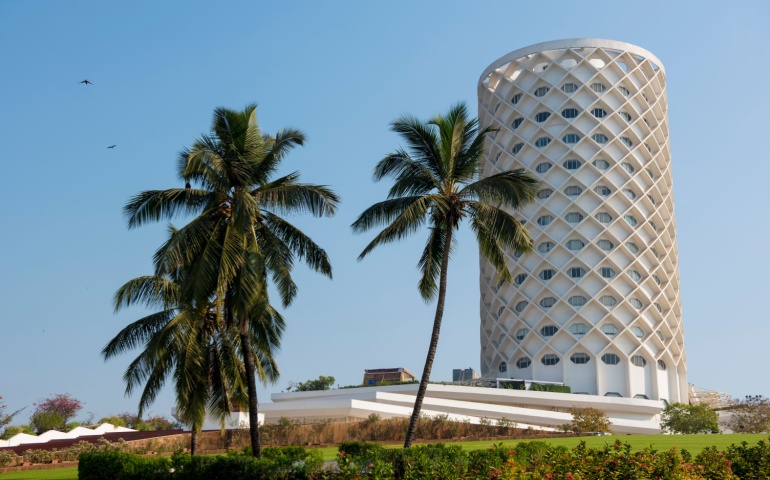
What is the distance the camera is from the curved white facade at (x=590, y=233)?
240 ft

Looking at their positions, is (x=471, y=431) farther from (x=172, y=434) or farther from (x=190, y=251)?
(x=190, y=251)

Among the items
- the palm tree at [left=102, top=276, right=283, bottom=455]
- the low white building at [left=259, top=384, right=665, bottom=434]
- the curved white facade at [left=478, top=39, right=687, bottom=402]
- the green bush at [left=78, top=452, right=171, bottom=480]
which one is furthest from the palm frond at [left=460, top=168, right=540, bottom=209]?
the curved white facade at [left=478, top=39, right=687, bottom=402]

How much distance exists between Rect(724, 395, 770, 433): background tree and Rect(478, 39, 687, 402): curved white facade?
13.8m

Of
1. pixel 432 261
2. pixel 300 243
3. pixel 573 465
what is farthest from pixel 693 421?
pixel 573 465

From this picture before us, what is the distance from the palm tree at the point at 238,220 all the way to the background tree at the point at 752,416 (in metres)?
41.3

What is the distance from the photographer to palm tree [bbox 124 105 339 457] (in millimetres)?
22641

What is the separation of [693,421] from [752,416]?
373 cm

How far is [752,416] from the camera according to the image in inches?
2253

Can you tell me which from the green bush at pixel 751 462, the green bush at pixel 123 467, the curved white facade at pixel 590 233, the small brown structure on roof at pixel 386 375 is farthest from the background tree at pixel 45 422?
the green bush at pixel 751 462

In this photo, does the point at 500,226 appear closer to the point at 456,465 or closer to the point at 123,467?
the point at 456,465

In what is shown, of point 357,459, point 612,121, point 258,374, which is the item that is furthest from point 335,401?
point 612,121

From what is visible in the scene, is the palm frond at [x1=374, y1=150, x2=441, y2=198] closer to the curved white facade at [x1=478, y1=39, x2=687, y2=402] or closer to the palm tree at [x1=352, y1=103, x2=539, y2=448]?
the palm tree at [x1=352, y1=103, x2=539, y2=448]

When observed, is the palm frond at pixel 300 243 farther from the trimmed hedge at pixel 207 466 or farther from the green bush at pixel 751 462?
the green bush at pixel 751 462

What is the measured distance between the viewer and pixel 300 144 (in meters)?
24.9
